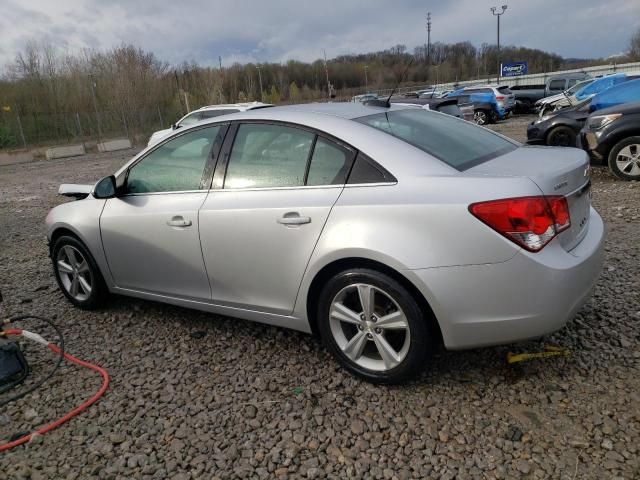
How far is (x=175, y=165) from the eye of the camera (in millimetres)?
3359

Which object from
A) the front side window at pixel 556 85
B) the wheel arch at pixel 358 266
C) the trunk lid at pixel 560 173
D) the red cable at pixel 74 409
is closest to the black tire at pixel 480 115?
the front side window at pixel 556 85

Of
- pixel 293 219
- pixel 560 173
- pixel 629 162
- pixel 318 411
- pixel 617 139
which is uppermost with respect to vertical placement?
pixel 560 173

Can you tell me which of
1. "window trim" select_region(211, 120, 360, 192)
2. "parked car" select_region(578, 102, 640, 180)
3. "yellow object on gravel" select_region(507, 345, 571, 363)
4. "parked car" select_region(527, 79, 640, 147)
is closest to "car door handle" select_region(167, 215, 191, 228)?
"window trim" select_region(211, 120, 360, 192)

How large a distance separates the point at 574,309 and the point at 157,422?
7.21 feet

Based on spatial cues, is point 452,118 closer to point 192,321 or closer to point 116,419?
point 192,321

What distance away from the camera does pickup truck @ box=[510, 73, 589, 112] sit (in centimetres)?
2475

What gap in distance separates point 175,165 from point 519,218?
229cm

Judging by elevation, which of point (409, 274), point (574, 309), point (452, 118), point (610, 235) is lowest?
point (610, 235)

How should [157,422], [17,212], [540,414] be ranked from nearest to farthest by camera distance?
[540,414] → [157,422] → [17,212]

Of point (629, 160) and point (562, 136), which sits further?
point (562, 136)

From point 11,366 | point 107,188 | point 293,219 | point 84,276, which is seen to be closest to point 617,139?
point 293,219

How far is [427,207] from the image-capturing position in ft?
7.52

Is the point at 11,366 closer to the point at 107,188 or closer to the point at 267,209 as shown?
the point at 107,188

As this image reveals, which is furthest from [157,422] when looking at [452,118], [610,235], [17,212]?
[17,212]
